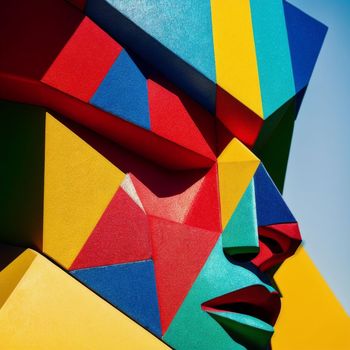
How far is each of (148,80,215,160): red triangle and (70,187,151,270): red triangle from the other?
739mm

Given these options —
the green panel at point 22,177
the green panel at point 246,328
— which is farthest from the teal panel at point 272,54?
the green panel at point 22,177

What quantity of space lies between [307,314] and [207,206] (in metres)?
2.77

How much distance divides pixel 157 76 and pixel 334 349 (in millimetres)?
4321

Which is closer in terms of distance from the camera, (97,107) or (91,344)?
(91,344)

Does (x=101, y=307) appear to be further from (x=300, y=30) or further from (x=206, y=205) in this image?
(x=300, y=30)

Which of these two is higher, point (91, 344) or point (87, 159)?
point (87, 159)

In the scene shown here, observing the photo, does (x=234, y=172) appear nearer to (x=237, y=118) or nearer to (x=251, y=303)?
(x=237, y=118)

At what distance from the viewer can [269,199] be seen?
5.38 m

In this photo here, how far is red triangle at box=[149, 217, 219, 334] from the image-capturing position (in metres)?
4.27

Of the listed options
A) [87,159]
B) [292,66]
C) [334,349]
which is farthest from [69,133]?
[334,349]

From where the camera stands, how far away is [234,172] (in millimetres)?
5133

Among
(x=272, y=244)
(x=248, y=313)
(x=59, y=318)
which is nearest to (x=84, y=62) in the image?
(x=59, y=318)

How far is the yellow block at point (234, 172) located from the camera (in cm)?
503

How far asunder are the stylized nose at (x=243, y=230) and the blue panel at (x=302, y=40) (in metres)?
1.74
